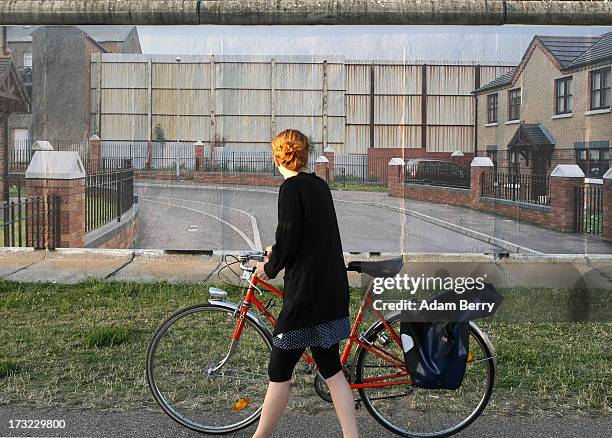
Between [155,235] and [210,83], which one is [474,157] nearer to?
[210,83]

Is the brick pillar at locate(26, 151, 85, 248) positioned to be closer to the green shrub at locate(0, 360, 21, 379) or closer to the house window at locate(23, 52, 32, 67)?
the house window at locate(23, 52, 32, 67)

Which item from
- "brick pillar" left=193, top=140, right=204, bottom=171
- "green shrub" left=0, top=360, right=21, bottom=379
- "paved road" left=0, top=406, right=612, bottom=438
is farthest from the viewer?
"brick pillar" left=193, top=140, right=204, bottom=171

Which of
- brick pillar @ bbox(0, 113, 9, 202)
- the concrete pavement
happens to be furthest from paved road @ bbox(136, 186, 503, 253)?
brick pillar @ bbox(0, 113, 9, 202)

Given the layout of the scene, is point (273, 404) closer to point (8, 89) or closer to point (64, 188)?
point (64, 188)

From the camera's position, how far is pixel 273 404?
438 centimetres

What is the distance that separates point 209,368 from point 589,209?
455 centimetres

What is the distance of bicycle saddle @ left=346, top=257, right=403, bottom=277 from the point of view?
4.70 meters

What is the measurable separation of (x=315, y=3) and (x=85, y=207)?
3.09m

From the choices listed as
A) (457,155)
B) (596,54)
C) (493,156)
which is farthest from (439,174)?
(596,54)

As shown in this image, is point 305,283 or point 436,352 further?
point 436,352

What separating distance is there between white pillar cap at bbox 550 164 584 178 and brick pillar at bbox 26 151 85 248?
449 centimetres

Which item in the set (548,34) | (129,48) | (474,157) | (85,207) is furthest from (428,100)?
(85,207)

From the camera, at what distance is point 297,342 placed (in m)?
4.32

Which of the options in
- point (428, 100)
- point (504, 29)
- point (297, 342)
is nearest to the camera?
point (297, 342)
